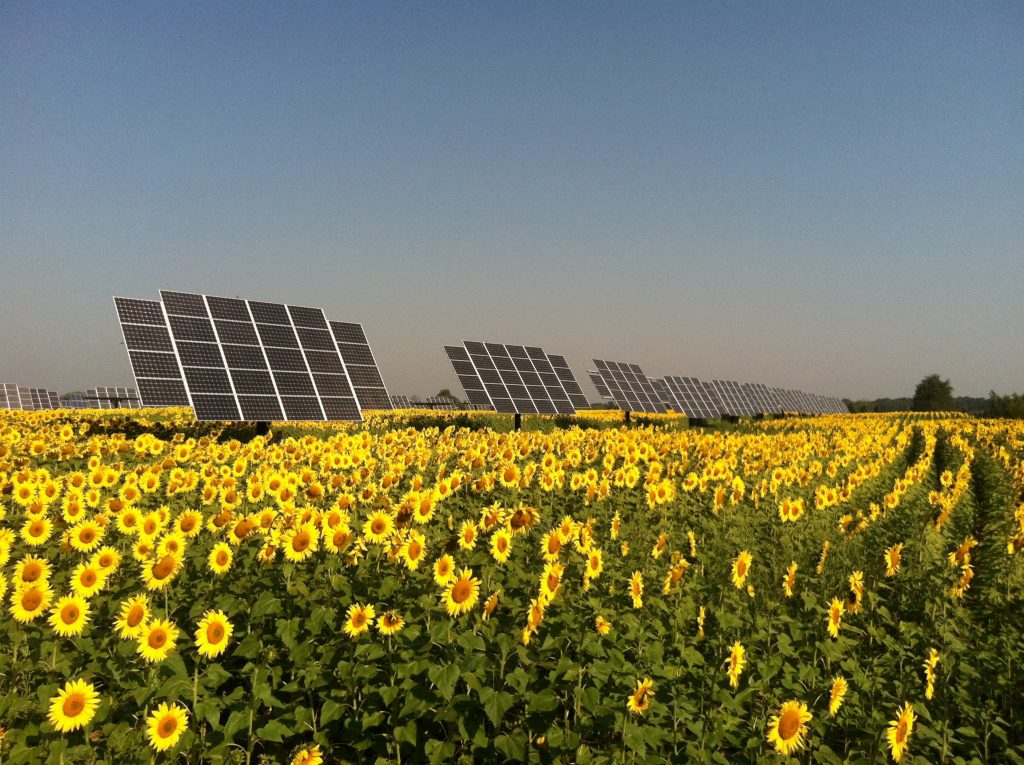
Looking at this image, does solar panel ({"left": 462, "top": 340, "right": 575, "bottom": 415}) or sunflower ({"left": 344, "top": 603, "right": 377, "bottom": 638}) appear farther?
solar panel ({"left": 462, "top": 340, "right": 575, "bottom": 415})

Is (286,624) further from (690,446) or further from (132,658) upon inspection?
(690,446)

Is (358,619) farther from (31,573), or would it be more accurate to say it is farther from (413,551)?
(31,573)

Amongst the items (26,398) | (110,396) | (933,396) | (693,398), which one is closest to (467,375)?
(693,398)

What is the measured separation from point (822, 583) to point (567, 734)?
383cm

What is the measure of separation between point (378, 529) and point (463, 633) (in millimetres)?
1184

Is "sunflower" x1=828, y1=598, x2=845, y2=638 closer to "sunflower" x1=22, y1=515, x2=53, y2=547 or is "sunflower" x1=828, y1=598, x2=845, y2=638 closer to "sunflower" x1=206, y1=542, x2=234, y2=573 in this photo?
"sunflower" x1=206, y1=542, x2=234, y2=573

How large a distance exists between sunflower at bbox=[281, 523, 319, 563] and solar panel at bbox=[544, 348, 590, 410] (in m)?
23.3

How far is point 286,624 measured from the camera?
455cm

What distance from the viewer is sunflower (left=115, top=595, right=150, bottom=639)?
408cm

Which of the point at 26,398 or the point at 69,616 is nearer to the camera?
the point at 69,616

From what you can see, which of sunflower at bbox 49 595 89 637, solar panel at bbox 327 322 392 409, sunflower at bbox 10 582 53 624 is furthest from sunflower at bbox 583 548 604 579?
solar panel at bbox 327 322 392 409

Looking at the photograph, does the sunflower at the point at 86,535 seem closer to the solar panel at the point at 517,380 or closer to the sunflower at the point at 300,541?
the sunflower at the point at 300,541

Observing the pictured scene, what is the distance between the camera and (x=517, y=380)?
1078 inches

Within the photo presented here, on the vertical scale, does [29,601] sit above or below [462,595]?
above
